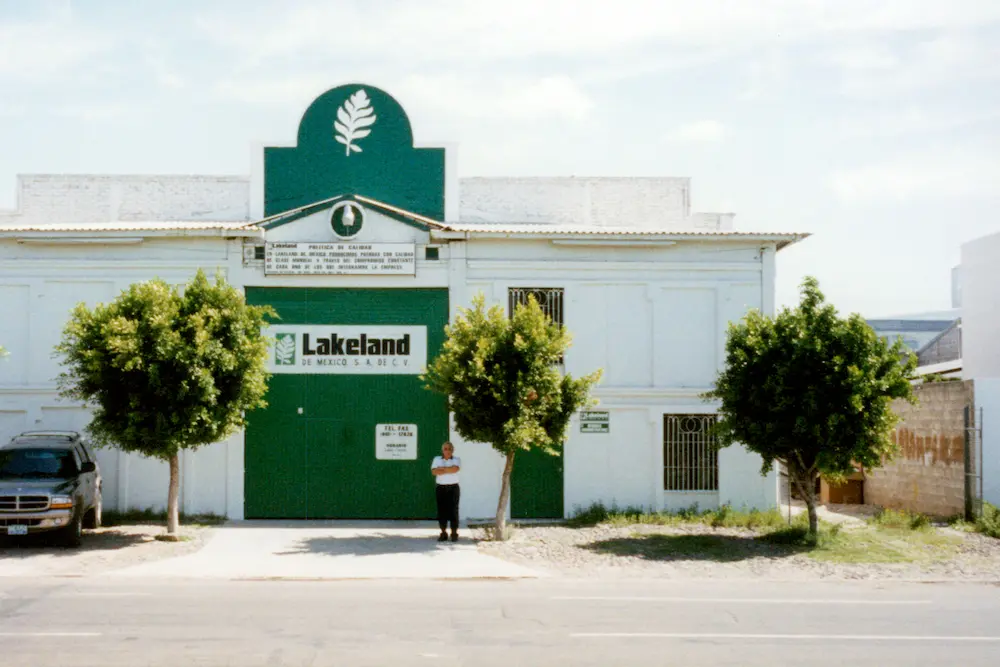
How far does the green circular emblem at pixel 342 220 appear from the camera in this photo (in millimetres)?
20328

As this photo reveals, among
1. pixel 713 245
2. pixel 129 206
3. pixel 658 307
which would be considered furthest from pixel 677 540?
pixel 129 206

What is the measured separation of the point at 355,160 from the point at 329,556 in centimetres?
889

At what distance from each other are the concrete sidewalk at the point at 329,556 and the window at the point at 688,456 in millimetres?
4900

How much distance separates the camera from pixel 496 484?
2019cm

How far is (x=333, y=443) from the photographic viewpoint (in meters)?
20.2

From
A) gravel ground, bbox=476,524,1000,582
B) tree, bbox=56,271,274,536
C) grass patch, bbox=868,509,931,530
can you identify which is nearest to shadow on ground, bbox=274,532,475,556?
gravel ground, bbox=476,524,1000,582

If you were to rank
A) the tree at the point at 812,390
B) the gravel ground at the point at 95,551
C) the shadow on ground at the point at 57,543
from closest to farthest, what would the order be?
the gravel ground at the point at 95,551 → the shadow on ground at the point at 57,543 → the tree at the point at 812,390

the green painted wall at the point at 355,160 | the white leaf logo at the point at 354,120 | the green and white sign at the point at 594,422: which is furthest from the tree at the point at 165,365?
the green and white sign at the point at 594,422

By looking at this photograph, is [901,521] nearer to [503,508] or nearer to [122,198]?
[503,508]

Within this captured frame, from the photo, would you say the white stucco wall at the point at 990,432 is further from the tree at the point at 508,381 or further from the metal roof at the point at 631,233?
the tree at the point at 508,381

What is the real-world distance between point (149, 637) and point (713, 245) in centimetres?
1430

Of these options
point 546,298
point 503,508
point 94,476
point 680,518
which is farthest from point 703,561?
point 94,476

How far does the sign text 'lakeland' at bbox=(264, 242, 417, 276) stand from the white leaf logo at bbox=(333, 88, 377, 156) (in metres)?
2.31

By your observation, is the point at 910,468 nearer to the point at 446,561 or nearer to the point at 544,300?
the point at 544,300
